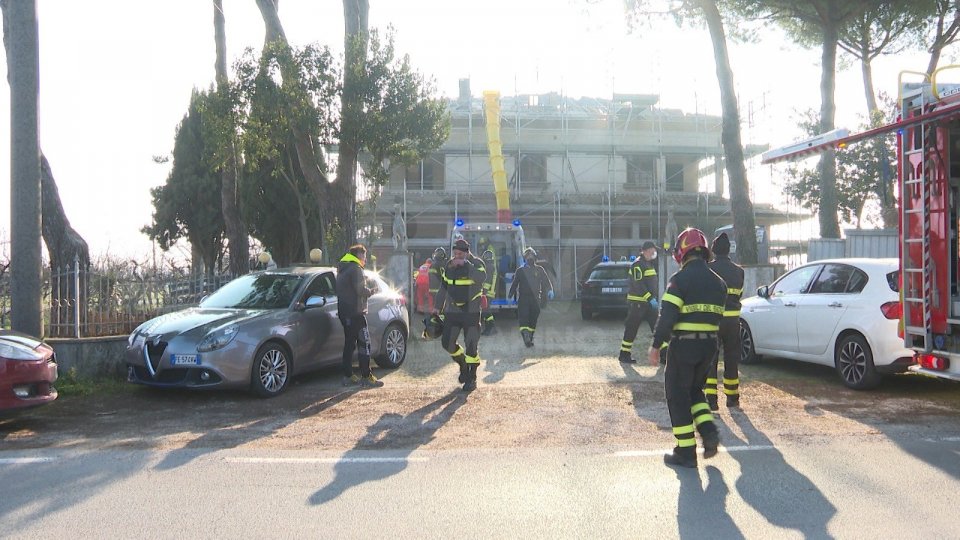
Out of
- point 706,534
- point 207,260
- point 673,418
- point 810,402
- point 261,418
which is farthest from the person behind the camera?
point 207,260

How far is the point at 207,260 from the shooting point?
27062mm

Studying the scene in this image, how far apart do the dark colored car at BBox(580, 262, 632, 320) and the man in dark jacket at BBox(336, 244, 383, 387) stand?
8312 millimetres

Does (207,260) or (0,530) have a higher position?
(207,260)

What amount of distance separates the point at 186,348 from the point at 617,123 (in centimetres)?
2813

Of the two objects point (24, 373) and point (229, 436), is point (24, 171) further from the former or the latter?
point (229, 436)

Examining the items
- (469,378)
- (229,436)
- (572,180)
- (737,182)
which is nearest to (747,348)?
(469,378)

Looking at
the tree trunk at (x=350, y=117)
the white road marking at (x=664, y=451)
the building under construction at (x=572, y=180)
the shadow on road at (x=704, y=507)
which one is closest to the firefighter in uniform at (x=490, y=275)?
the tree trunk at (x=350, y=117)

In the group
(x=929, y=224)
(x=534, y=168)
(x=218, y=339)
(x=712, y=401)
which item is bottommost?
(x=712, y=401)

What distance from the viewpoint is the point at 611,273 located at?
16.6 metres

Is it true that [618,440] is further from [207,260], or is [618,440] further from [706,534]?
[207,260]

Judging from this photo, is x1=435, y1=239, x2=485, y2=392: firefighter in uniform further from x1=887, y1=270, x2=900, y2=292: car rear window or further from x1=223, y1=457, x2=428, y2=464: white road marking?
x1=887, y1=270, x2=900, y2=292: car rear window

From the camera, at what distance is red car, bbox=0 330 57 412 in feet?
21.6

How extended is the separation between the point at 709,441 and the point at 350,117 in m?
9.18

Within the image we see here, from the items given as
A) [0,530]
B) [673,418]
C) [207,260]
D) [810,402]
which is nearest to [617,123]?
[207,260]
